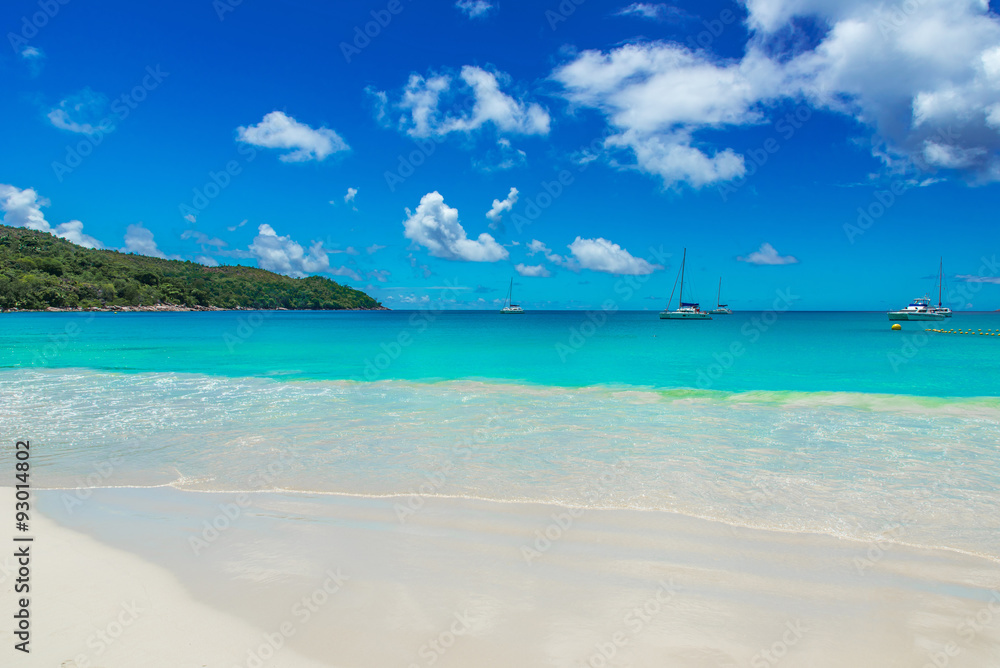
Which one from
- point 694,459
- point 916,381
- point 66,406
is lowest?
point 66,406

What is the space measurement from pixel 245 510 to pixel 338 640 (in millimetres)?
3254

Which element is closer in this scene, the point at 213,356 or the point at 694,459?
the point at 694,459

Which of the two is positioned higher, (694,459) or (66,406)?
(694,459)

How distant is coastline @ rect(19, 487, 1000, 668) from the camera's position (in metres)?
3.67

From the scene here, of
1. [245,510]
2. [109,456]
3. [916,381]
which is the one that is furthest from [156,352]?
[916,381]

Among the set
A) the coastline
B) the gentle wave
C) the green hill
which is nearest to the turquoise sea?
the gentle wave

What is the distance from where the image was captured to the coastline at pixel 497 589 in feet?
12.0

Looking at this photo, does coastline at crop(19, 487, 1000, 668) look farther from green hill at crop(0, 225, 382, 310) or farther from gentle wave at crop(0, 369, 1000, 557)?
green hill at crop(0, 225, 382, 310)

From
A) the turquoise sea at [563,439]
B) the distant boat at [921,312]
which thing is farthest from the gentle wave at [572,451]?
the distant boat at [921,312]

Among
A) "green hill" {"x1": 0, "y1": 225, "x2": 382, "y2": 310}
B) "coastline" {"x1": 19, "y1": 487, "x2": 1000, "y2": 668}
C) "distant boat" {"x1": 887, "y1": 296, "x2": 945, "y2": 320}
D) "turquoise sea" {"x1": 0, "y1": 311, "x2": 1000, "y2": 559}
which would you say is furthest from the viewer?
"green hill" {"x1": 0, "y1": 225, "x2": 382, "y2": 310}

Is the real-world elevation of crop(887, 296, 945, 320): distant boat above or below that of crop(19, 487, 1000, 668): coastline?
above

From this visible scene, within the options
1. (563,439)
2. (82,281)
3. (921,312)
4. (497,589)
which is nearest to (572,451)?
(563,439)

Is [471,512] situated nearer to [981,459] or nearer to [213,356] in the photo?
[981,459]

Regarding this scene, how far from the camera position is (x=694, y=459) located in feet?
28.9
